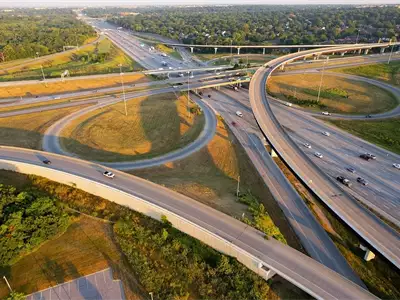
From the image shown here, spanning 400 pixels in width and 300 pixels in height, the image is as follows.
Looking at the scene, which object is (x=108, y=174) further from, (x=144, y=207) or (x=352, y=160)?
(x=352, y=160)

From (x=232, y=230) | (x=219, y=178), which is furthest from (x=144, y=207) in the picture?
(x=219, y=178)

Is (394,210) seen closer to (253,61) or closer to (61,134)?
(61,134)

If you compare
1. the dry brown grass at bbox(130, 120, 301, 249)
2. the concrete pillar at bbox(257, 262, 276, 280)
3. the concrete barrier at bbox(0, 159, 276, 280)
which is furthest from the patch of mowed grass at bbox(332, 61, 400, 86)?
the concrete barrier at bbox(0, 159, 276, 280)

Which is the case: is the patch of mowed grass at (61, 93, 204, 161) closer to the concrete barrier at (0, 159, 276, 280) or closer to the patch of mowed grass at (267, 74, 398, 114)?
the concrete barrier at (0, 159, 276, 280)

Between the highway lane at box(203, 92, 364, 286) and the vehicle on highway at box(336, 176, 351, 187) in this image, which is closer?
the highway lane at box(203, 92, 364, 286)

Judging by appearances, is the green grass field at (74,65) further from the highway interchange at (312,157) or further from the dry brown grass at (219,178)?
the dry brown grass at (219,178)

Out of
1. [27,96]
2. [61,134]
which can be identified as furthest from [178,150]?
[27,96]

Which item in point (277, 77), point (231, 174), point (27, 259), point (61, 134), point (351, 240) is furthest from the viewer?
point (277, 77)
